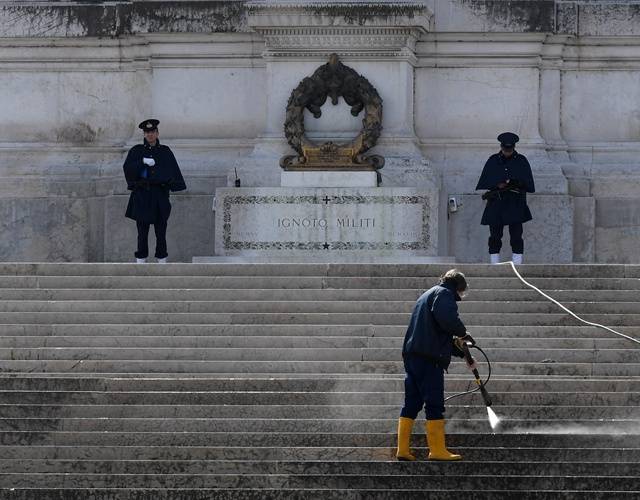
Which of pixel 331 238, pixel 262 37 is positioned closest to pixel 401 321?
pixel 331 238

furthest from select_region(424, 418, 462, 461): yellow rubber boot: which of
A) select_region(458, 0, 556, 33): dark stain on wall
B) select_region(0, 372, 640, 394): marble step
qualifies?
select_region(458, 0, 556, 33): dark stain on wall

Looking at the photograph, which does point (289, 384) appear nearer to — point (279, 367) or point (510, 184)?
point (279, 367)

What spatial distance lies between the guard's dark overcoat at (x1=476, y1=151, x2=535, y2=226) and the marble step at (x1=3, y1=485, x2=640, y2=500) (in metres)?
7.28

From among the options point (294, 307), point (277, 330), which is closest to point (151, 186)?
point (294, 307)

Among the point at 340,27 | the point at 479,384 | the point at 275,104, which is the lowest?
the point at 479,384

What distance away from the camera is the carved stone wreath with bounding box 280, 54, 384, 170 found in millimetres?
26938

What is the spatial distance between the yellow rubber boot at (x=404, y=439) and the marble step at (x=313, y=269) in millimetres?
4190

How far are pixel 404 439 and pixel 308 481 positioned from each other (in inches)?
34.8

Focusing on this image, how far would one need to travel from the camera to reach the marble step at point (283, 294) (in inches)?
898

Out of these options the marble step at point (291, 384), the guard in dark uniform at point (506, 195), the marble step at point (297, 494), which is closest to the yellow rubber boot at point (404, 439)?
the marble step at point (297, 494)

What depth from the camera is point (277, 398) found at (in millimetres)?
20359

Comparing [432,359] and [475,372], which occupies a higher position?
[432,359]

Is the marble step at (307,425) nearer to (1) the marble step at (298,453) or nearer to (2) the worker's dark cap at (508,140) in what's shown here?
(1) the marble step at (298,453)

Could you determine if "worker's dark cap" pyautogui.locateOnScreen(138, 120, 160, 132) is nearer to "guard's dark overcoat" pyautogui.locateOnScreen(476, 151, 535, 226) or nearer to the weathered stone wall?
the weathered stone wall
